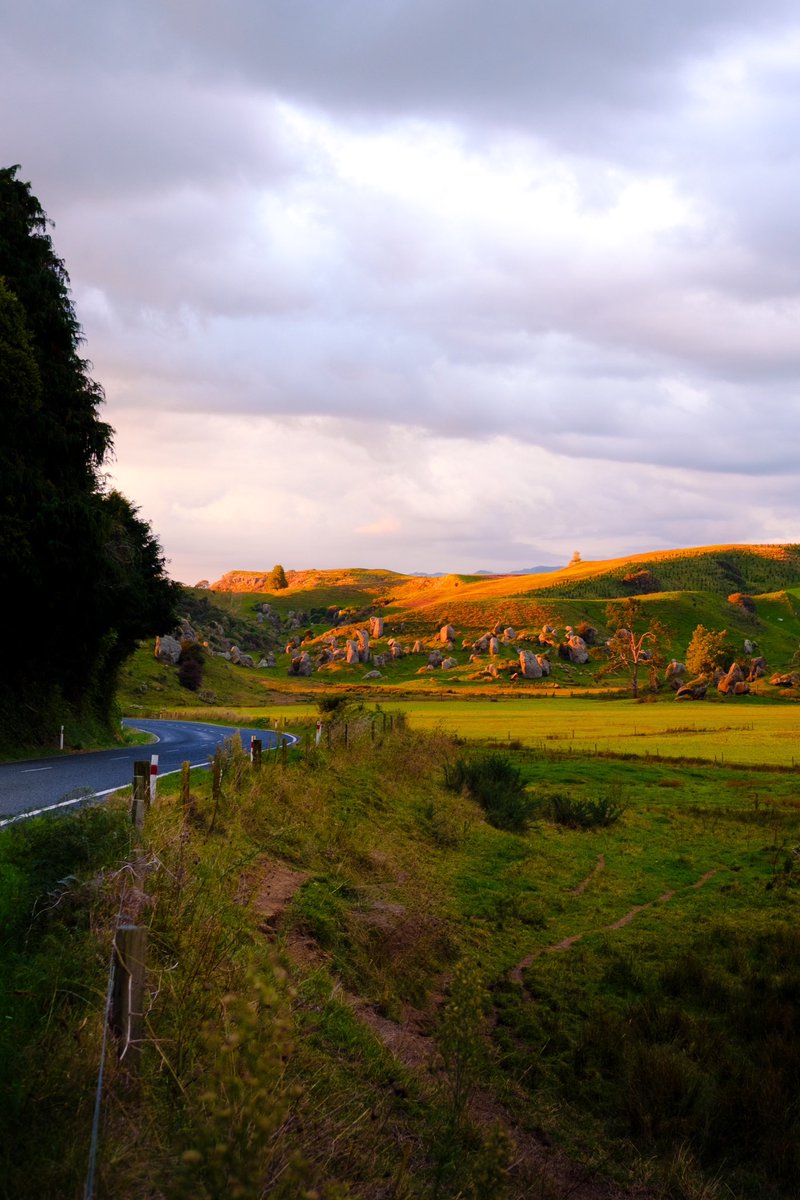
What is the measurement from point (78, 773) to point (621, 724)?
46981 millimetres

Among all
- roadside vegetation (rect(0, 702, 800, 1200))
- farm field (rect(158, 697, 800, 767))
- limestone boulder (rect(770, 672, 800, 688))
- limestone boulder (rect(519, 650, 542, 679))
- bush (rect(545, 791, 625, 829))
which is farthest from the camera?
limestone boulder (rect(519, 650, 542, 679))

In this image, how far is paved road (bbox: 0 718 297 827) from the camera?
15.2 metres

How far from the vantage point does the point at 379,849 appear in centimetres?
1672

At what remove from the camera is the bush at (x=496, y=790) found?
23.1 meters

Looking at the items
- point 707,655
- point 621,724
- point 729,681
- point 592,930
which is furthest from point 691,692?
point 592,930

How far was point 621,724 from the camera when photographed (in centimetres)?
6134

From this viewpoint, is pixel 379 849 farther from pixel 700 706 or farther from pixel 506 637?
pixel 506 637

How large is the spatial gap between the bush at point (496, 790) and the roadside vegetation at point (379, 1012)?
140 inches

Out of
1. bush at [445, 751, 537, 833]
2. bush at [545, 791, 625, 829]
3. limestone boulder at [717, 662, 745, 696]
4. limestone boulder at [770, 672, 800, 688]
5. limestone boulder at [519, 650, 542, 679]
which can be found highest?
bush at [445, 751, 537, 833]

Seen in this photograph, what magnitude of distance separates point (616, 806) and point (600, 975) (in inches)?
585

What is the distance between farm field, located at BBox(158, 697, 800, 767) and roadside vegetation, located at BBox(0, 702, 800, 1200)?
86.4 feet

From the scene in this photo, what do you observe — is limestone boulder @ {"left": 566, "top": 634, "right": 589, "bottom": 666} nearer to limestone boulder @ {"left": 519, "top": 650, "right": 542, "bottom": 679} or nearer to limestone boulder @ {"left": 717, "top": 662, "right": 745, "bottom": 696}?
limestone boulder @ {"left": 519, "top": 650, "right": 542, "bottom": 679}

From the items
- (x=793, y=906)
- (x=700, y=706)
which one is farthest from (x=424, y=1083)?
(x=700, y=706)

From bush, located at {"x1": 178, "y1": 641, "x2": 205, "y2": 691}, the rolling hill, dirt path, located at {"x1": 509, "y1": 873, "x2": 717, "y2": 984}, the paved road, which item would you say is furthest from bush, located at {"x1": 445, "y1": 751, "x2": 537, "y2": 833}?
bush, located at {"x1": 178, "y1": 641, "x2": 205, "y2": 691}
